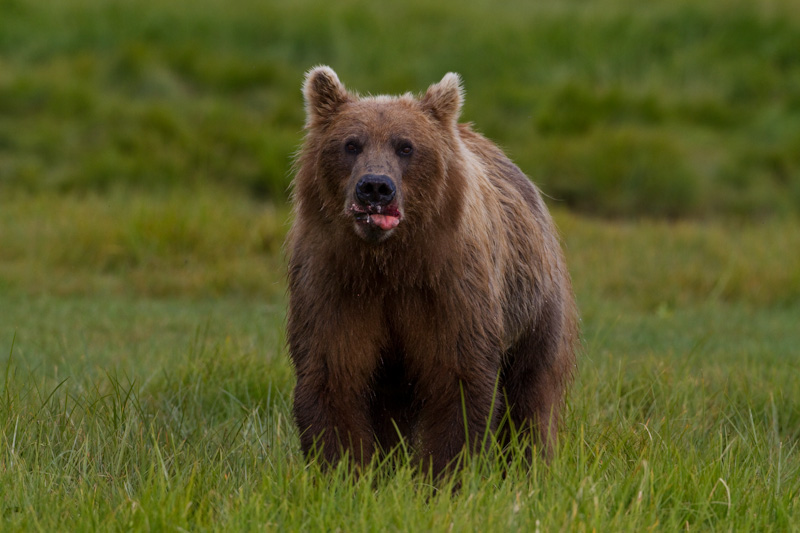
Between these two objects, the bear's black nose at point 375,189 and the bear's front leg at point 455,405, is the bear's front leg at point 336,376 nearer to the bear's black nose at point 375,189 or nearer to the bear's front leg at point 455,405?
the bear's front leg at point 455,405

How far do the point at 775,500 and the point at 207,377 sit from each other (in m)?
3.14

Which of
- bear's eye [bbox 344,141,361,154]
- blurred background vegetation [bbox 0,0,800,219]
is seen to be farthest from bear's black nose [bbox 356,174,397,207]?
blurred background vegetation [bbox 0,0,800,219]

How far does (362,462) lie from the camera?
14.9 feet

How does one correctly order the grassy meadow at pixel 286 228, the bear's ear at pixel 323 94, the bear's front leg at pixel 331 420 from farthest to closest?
the bear's ear at pixel 323 94 < the bear's front leg at pixel 331 420 < the grassy meadow at pixel 286 228

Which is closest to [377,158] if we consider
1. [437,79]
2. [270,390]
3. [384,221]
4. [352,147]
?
[352,147]

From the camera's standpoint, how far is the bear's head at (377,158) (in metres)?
4.47

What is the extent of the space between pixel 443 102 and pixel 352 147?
551mm

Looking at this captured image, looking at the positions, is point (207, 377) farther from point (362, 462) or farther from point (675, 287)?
point (675, 287)

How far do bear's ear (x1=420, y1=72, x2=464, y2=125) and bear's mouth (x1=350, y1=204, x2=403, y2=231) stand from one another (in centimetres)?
72

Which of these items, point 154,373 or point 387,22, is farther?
point 387,22

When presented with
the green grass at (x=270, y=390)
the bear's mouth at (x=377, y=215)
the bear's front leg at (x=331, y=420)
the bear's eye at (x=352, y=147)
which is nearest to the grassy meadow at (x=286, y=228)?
the green grass at (x=270, y=390)

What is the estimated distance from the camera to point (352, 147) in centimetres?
470

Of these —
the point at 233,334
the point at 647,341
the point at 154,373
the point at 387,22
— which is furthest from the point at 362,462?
the point at 387,22

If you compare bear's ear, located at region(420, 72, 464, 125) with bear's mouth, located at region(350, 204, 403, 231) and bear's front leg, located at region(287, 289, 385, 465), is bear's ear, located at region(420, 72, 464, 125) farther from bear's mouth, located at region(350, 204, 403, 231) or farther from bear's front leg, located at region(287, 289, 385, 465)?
bear's front leg, located at region(287, 289, 385, 465)
